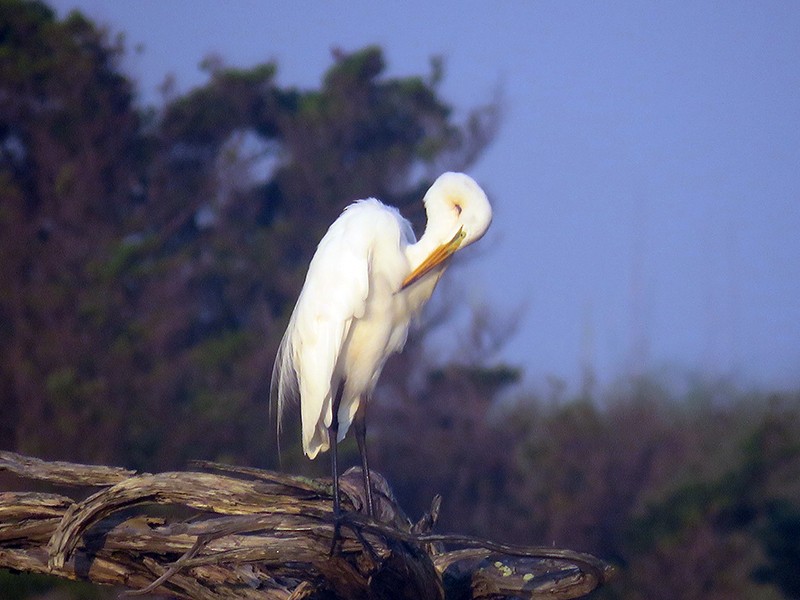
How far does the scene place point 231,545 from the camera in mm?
3031

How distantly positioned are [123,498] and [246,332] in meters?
8.60

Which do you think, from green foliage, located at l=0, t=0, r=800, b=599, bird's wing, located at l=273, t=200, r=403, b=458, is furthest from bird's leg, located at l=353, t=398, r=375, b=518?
green foliage, located at l=0, t=0, r=800, b=599

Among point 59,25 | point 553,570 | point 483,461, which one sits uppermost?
point 59,25

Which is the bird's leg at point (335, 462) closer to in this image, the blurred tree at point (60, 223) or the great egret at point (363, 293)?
the great egret at point (363, 293)

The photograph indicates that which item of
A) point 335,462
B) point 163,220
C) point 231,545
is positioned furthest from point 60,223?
point 231,545

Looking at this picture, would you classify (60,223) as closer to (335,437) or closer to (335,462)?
(335,437)

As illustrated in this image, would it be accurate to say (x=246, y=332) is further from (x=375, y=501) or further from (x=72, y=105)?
(x=375, y=501)

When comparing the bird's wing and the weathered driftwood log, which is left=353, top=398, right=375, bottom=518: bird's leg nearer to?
the bird's wing

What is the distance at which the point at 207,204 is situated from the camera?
12.7 m

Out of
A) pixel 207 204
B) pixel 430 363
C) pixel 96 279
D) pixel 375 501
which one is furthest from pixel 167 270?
pixel 375 501

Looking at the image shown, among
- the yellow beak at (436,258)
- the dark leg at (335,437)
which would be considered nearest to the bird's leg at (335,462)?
the dark leg at (335,437)

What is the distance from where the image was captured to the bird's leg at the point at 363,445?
3.64 metres

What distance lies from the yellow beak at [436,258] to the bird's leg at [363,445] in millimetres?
581

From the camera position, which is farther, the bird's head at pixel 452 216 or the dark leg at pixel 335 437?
the bird's head at pixel 452 216
